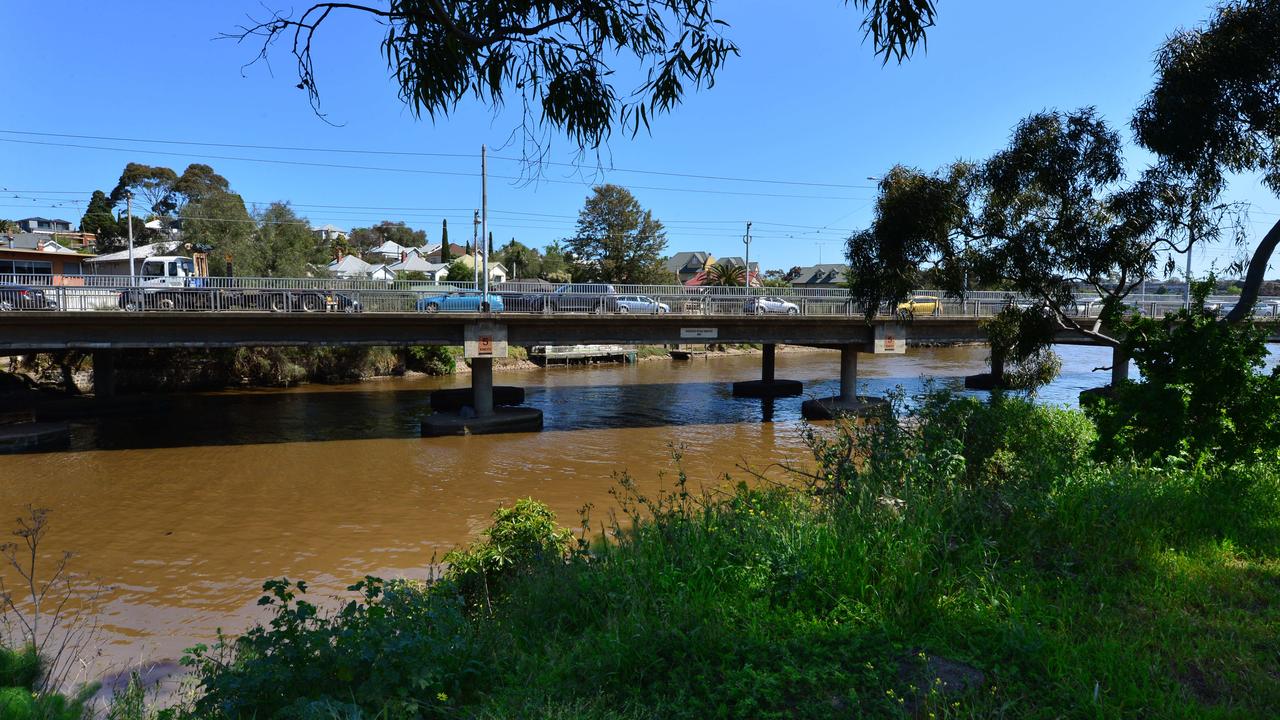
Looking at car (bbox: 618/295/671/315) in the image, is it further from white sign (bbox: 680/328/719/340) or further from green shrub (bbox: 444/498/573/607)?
green shrub (bbox: 444/498/573/607)

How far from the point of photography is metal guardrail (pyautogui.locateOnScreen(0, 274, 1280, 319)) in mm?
24141

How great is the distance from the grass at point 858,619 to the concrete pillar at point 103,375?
1257 inches

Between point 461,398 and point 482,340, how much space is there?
18.3 ft

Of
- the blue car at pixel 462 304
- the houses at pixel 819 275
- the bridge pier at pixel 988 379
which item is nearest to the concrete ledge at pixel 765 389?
the bridge pier at pixel 988 379

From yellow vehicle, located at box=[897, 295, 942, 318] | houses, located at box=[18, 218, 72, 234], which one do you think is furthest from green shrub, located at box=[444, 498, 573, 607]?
houses, located at box=[18, 218, 72, 234]

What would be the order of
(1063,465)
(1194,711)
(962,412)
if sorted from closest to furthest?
(1194,711) → (1063,465) → (962,412)

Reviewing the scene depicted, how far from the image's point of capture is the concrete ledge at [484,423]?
26.0 metres

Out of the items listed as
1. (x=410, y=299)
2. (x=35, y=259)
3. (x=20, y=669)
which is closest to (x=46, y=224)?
(x=35, y=259)

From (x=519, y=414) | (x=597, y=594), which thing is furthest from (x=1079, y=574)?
(x=519, y=414)

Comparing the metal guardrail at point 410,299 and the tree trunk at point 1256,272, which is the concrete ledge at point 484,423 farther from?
the tree trunk at point 1256,272

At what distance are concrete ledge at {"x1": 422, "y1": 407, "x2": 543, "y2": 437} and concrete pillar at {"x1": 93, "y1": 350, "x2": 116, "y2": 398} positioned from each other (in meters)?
15.0

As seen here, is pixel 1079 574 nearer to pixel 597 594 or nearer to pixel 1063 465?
pixel 1063 465

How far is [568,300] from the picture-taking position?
29750 millimetres

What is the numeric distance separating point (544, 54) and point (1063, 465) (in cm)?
611
